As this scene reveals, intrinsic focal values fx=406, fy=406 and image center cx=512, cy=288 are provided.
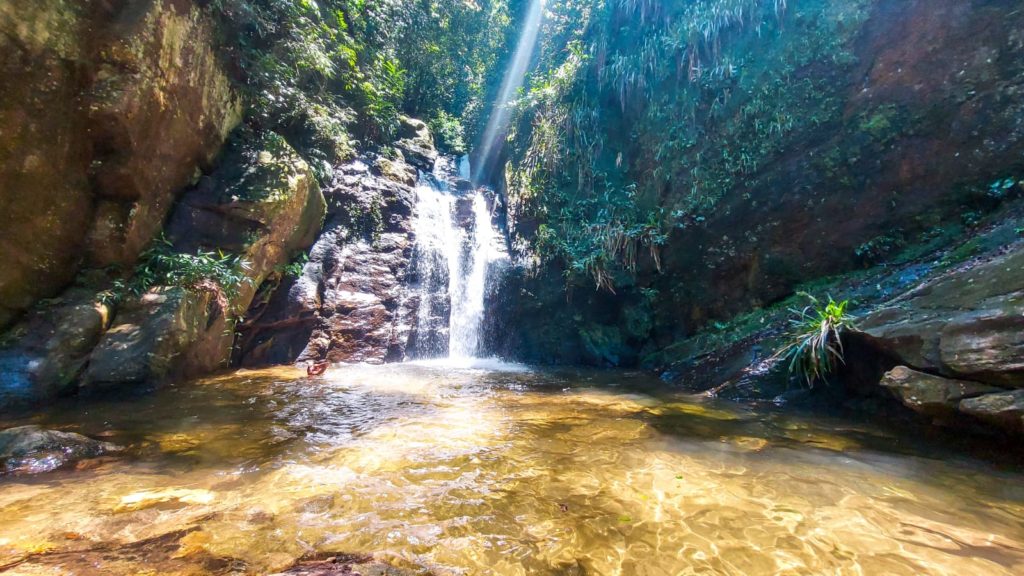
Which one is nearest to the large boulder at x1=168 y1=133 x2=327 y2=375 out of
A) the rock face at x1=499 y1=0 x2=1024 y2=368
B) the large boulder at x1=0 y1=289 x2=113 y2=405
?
the large boulder at x1=0 y1=289 x2=113 y2=405

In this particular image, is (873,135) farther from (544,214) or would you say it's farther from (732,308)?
(544,214)

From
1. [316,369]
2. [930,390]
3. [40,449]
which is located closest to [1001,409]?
[930,390]

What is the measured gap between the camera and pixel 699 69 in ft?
31.6

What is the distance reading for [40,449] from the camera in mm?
3238

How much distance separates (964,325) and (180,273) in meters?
9.50

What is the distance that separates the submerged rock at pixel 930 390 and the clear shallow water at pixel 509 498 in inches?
15.0

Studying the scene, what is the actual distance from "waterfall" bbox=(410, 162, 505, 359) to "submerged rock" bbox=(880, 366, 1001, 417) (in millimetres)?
8143

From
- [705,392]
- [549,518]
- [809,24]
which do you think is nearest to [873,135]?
[809,24]

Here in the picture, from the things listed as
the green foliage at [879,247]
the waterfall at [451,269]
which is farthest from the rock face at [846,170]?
the waterfall at [451,269]

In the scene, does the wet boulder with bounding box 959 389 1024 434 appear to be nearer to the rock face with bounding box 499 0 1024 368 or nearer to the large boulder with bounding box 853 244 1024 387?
the large boulder with bounding box 853 244 1024 387

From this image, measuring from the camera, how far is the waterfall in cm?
1041

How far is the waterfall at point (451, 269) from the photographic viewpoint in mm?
10406

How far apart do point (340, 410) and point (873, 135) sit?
959cm

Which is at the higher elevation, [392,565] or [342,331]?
[342,331]
